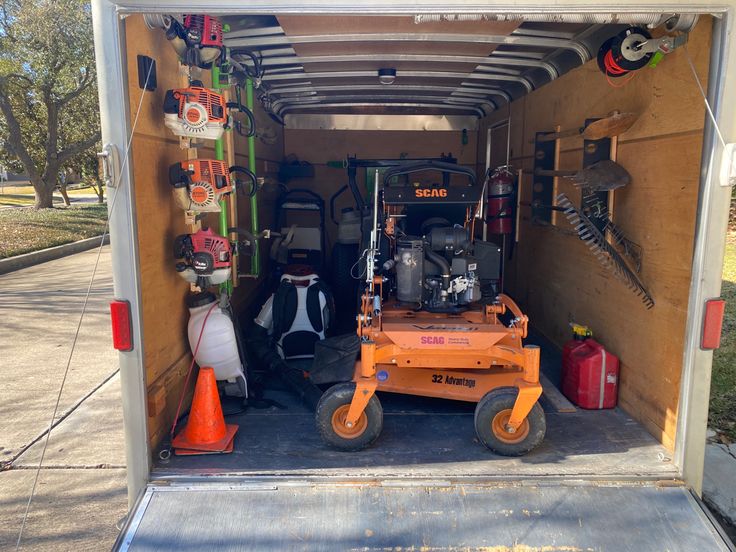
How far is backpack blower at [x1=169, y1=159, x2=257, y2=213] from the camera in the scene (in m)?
3.14

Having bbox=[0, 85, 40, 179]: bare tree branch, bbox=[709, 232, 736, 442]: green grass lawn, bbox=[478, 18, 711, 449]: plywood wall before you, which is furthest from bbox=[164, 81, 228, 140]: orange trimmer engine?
bbox=[0, 85, 40, 179]: bare tree branch

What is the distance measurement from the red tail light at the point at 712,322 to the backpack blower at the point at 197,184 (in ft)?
8.25

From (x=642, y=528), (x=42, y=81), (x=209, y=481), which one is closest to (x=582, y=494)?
(x=642, y=528)

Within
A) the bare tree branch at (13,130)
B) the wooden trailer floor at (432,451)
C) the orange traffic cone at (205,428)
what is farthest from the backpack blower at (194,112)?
the bare tree branch at (13,130)

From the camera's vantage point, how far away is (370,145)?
7258 mm

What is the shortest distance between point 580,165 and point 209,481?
3.12m

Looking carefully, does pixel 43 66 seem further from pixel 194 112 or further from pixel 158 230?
pixel 158 230

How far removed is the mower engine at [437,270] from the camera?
3695mm

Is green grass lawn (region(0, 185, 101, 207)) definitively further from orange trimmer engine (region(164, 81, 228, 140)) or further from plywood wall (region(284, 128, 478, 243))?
orange trimmer engine (region(164, 81, 228, 140))

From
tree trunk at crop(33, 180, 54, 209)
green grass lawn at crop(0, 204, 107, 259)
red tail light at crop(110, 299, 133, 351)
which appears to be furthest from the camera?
tree trunk at crop(33, 180, 54, 209)

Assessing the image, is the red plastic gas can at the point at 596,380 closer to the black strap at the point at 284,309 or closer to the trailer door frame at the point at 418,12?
the trailer door frame at the point at 418,12

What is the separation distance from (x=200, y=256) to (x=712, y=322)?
251 cm

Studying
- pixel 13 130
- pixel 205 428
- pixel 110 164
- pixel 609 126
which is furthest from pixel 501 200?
pixel 13 130

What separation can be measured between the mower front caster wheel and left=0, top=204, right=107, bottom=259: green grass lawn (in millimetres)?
11177
